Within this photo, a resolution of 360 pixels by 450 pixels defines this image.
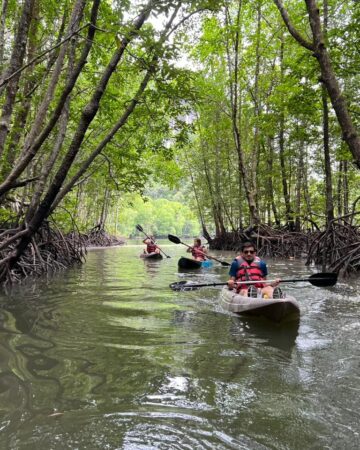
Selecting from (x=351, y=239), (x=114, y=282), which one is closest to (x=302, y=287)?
(x=351, y=239)

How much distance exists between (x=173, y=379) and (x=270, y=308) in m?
2.12

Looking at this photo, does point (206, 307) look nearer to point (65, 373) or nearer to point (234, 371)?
point (234, 371)

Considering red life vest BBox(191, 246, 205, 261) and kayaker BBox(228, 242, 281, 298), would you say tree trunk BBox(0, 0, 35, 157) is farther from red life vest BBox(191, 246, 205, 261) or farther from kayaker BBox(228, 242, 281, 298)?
red life vest BBox(191, 246, 205, 261)

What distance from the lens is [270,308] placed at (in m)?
4.78

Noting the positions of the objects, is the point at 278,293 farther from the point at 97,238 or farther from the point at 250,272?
the point at 97,238

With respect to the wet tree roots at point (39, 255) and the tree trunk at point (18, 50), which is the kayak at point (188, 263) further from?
the tree trunk at point (18, 50)

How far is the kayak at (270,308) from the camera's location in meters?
4.71

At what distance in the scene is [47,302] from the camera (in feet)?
20.0

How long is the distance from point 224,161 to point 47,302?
17891 mm

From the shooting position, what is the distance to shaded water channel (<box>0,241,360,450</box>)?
2.20 metres

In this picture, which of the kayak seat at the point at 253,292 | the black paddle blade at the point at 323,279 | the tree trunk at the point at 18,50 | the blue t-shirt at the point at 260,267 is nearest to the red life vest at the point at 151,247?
the blue t-shirt at the point at 260,267

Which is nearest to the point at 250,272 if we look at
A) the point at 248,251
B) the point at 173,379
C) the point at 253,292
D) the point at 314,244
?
the point at 248,251

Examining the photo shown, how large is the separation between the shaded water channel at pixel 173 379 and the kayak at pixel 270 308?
159 mm

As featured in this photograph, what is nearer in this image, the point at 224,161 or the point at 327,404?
the point at 327,404
